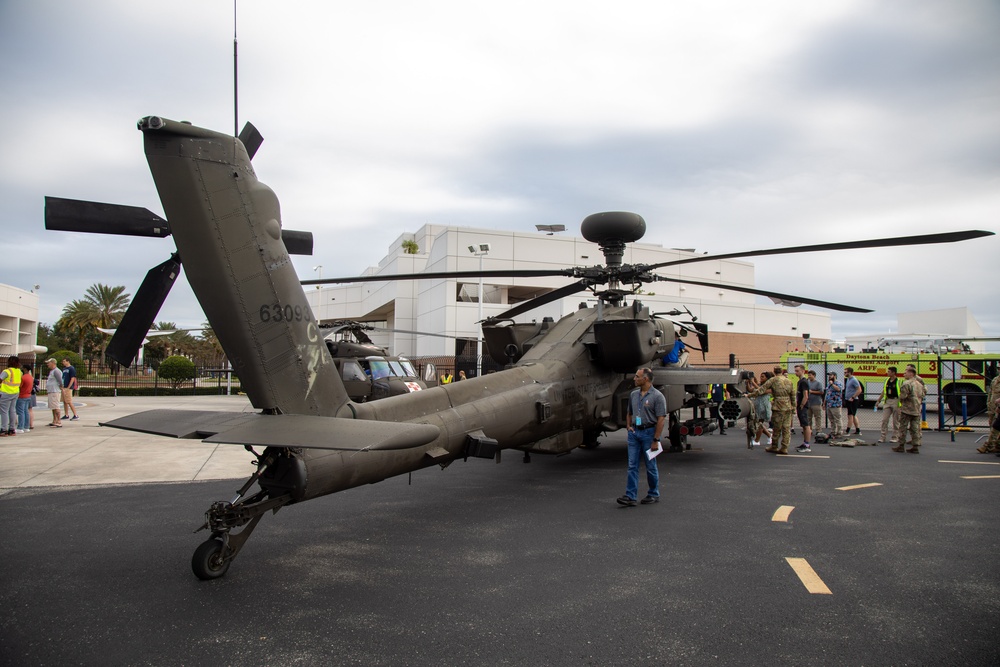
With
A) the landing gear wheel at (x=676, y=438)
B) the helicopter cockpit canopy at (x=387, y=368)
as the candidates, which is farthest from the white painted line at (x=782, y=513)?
the helicopter cockpit canopy at (x=387, y=368)

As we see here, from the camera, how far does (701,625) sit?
3.82 m

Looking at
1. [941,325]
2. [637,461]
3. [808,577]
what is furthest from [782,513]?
[941,325]

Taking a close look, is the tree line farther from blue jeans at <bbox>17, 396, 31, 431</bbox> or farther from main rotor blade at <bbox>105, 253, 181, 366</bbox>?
main rotor blade at <bbox>105, 253, 181, 366</bbox>

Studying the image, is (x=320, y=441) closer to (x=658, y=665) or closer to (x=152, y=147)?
(x=152, y=147)

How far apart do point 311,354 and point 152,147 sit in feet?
6.26

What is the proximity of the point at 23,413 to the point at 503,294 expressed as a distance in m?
31.9

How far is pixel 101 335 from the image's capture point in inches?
2256

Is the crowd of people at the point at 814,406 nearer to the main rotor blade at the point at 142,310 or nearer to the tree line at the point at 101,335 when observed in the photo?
the main rotor blade at the point at 142,310

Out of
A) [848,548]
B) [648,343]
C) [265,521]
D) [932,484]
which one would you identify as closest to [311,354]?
[265,521]

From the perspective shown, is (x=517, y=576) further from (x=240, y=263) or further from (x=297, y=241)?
(x=297, y=241)

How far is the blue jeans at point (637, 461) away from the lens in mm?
7016

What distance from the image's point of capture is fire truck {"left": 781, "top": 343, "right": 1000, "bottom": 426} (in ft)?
57.6

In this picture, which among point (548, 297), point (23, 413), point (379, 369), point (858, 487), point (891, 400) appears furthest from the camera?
point (379, 369)

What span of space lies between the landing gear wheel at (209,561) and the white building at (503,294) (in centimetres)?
2908
